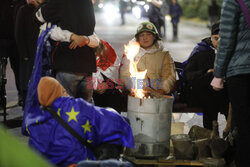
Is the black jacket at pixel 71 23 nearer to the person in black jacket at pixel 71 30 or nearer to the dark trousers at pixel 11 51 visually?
the person in black jacket at pixel 71 30

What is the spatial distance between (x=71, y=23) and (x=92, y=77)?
2.09ft

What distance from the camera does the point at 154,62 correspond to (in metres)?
4.94

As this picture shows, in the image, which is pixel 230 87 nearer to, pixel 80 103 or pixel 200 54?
pixel 80 103

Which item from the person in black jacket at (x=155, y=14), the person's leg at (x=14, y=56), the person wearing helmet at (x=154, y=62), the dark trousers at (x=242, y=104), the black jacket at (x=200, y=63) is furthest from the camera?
the person in black jacket at (x=155, y=14)

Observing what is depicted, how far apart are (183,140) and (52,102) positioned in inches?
56.4

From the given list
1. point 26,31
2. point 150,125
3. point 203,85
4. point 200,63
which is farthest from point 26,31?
point 150,125

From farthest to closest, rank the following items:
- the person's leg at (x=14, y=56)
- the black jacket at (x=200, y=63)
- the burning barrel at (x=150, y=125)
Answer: the person's leg at (x=14, y=56)
the black jacket at (x=200, y=63)
the burning barrel at (x=150, y=125)

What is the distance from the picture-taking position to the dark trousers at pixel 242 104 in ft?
9.86

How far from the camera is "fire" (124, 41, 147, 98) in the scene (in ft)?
14.0

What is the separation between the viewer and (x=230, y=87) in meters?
3.10

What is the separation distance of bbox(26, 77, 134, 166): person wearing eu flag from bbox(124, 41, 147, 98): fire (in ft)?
2.50

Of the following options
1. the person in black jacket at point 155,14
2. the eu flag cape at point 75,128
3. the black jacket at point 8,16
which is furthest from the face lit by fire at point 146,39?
the person in black jacket at point 155,14

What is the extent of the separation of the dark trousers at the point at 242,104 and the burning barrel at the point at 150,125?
0.97m

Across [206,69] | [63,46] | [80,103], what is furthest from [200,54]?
[80,103]
